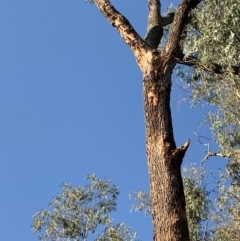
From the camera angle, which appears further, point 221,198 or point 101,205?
point 101,205

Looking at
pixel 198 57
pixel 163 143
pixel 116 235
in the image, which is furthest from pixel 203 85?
pixel 116 235

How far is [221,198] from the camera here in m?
10.2

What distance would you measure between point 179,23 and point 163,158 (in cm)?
225

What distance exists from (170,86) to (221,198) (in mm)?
5170

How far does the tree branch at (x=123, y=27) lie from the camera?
20.4ft

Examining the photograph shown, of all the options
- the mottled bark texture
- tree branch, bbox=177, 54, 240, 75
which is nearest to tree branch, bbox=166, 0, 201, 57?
the mottled bark texture

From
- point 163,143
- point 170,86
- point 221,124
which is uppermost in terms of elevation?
point 221,124

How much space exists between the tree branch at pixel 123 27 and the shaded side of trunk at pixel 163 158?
0.39 meters

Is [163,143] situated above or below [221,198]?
below

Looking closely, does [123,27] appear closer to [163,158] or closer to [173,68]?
[173,68]

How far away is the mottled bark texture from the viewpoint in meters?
4.50

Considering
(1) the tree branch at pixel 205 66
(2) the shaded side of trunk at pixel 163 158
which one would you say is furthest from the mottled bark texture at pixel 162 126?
(1) the tree branch at pixel 205 66

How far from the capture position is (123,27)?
6410 mm

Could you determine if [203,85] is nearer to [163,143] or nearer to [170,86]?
[170,86]
